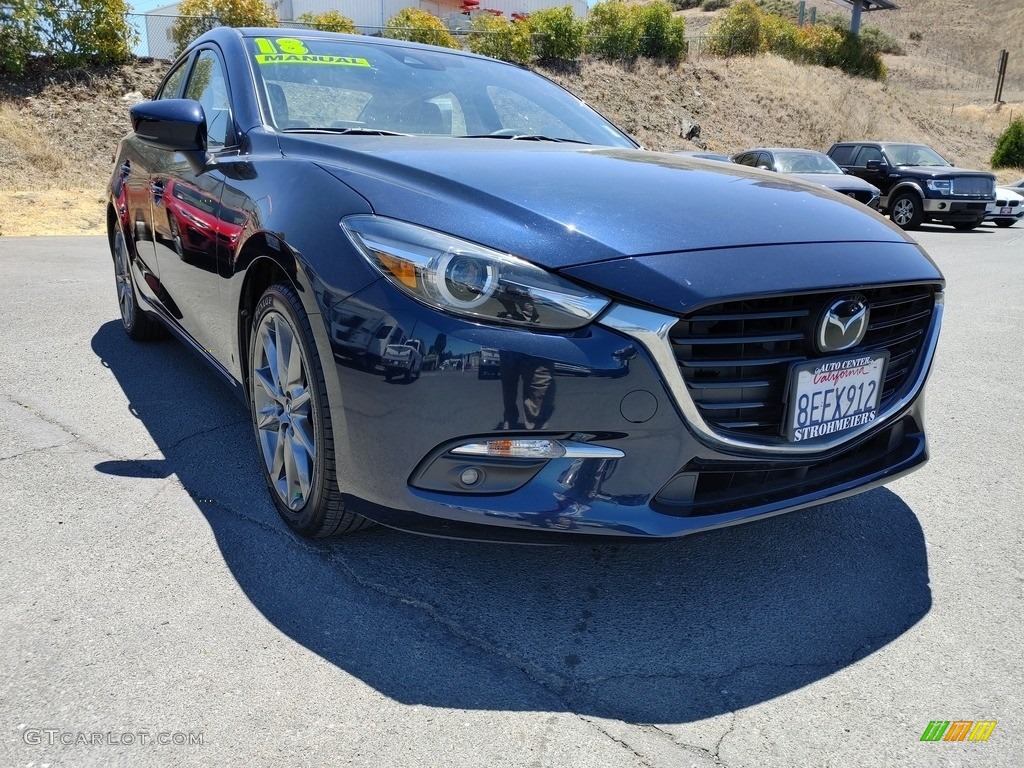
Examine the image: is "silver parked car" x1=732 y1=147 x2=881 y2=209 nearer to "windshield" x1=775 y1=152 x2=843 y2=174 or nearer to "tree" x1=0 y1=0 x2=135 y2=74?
"windshield" x1=775 y1=152 x2=843 y2=174

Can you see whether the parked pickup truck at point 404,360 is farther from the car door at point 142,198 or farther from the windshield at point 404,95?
the car door at point 142,198

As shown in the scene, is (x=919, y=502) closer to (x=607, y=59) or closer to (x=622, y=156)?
(x=622, y=156)

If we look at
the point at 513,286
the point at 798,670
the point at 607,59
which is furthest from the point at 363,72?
the point at 607,59

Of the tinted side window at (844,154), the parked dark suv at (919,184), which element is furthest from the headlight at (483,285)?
the tinted side window at (844,154)

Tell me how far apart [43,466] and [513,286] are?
222 cm

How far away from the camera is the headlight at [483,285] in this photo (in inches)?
76.1

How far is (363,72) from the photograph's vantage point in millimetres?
3328

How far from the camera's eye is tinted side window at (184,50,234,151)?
312 centimetres

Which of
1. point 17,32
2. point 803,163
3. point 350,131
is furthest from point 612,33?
point 350,131

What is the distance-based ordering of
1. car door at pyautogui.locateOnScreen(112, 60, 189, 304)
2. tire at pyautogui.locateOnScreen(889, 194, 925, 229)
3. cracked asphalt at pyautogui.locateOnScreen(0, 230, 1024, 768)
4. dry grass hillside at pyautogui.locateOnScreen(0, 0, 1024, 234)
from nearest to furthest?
1. cracked asphalt at pyautogui.locateOnScreen(0, 230, 1024, 768)
2. car door at pyautogui.locateOnScreen(112, 60, 189, 304)
3. dry grass hillside at pyautogui.locateOnScreen(0, 0, 1024, 234)
4. tire at pyautogui.locateOnScreen(889, 194, 925, 229)

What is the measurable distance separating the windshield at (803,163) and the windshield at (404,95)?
1147cm

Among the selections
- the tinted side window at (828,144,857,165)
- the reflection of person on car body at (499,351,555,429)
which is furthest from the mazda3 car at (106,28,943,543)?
the tinted side window at (828,144,857,165)

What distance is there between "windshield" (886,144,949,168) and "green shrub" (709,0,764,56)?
16.9 m

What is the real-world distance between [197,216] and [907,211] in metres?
16.1
